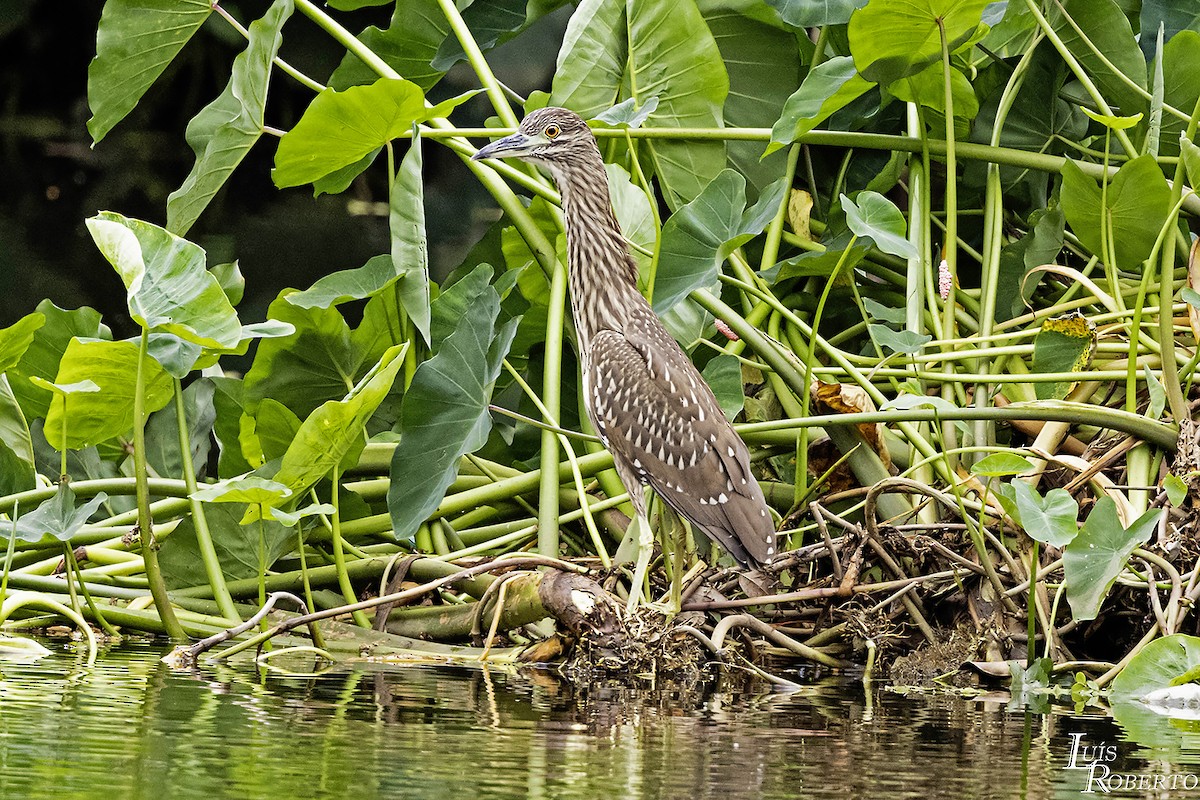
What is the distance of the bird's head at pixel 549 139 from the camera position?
11.8ft

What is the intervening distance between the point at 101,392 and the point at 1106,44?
9.32 ft

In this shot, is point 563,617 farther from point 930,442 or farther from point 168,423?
point 168,423

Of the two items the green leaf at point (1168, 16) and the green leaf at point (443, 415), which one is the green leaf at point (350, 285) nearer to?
the green leaf at point (443, 415)

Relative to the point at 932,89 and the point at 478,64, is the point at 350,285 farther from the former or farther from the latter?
the point at 932,89

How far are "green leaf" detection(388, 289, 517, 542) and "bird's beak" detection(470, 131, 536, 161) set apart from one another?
1.18 feet

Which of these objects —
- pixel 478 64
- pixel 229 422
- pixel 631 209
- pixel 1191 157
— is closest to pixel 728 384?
pixel 631 209

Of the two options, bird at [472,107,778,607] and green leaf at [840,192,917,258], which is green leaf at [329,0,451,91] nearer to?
bird at [472,107,778,607]

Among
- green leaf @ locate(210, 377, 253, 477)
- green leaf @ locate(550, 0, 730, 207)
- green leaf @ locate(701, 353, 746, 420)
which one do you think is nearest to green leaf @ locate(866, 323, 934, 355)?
green leaf @ locate(701, 353, 746, 420)

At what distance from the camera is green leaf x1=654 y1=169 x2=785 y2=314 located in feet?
11.3

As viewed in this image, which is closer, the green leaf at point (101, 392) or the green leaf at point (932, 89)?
the green leaf at point (101, 392)

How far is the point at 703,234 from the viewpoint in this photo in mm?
3479

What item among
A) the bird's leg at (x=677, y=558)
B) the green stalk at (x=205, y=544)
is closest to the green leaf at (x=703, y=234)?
the bird's leg at (x=677, y=558)

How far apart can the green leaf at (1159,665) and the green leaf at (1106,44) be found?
69.3 inches

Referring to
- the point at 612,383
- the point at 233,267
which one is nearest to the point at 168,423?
the point at 233,267
